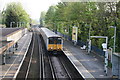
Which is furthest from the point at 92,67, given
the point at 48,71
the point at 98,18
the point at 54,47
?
the point at 98,18

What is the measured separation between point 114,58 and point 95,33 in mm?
16180

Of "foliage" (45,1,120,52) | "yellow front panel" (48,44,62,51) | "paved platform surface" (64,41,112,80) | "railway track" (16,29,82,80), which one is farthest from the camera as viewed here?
"foliage" (45,1,120,52)

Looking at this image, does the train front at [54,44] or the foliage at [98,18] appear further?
the foliage at [98,18]

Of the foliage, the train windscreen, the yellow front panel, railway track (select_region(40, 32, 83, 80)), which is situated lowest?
railway track (select_region(40, 32, 83, 80))

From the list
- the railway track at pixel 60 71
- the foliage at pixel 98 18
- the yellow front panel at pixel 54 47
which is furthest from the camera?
the foliage at pixel 98 18

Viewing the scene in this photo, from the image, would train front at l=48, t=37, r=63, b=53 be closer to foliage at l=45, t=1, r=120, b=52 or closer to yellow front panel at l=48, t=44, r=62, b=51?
yellow front panel at l=48, t=44, r=62, b=51

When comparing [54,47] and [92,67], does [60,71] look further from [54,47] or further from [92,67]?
[54,47]

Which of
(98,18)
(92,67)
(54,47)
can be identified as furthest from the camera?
(98,18)

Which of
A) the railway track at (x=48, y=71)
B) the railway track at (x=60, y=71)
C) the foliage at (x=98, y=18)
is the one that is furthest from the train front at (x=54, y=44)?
the foliage at (x=98, y=18)

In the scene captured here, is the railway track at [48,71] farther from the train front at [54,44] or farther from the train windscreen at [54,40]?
the train windscreen at [54,40]

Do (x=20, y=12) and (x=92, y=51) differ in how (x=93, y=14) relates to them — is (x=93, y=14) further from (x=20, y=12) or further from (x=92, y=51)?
(x=20, y=12)

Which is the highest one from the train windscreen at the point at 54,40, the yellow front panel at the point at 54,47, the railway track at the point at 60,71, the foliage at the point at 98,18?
the foliage at the point at 98,18

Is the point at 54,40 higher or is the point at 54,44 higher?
the point at 54,40

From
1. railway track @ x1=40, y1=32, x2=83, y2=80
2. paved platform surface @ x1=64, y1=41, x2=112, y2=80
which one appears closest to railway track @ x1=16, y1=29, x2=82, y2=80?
railway track @ x1=40, y1=32, x2=83, y2=80
